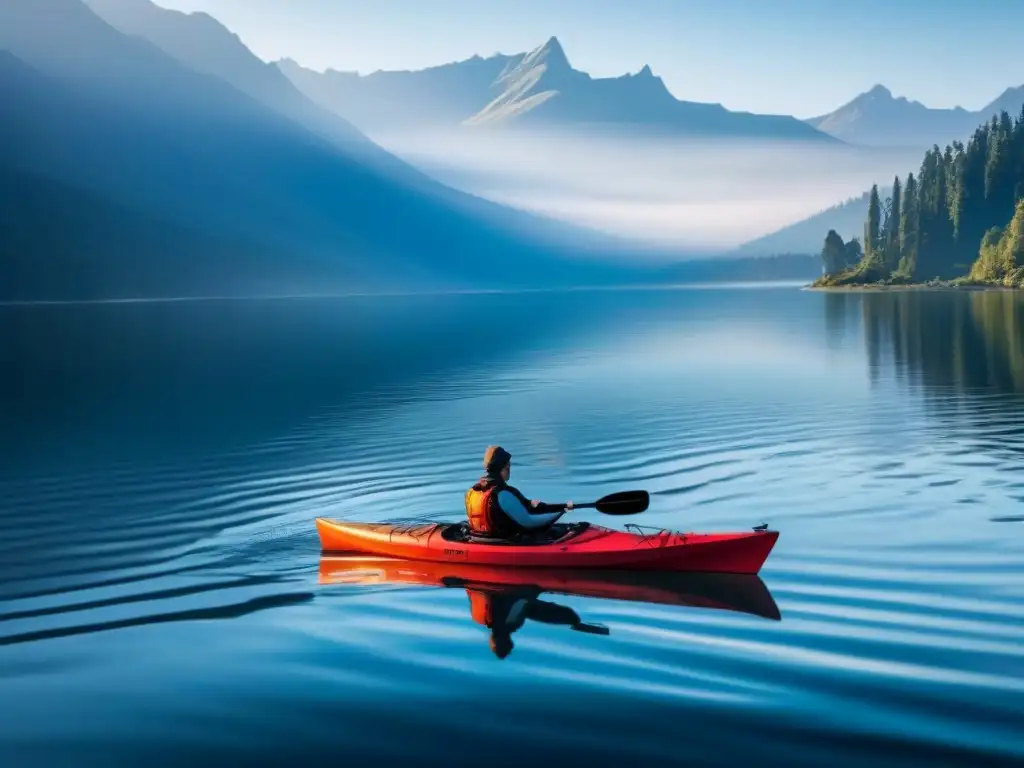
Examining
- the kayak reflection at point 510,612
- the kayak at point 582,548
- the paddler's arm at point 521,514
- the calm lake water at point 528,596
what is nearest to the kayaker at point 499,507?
the paddler's arm at point 521,514

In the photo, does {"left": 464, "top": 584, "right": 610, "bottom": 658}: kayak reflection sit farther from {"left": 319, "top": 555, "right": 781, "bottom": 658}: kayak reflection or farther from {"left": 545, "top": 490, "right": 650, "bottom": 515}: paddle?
{"left": 545, "top": 490, "right": 650, "bottom": 515}: paddle

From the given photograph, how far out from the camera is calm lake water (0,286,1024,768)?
13953mm

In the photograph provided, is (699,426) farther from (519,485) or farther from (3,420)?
(3,420)

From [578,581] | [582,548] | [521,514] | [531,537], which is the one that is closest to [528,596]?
[578,581]

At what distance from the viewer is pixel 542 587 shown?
2031 centimetres

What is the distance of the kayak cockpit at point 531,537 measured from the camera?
68.7ft

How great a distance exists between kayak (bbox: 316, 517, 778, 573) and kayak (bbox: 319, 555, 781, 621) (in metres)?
0.15

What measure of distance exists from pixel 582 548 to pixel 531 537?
1.21m

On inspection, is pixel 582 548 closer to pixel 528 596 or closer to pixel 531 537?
pixel 531 537

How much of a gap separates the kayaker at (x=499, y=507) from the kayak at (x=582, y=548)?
25cm

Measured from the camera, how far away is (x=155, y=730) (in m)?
14.5

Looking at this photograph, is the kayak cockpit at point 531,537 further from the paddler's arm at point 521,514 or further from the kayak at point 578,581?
the kayak at point 578,581

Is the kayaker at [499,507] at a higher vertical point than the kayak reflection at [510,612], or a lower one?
higher

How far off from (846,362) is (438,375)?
26.9 meters
